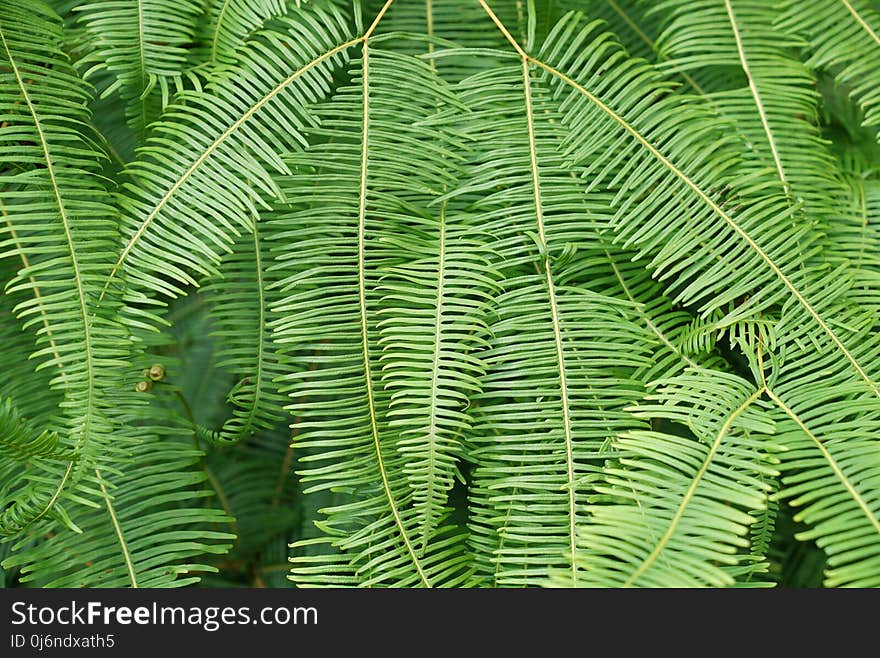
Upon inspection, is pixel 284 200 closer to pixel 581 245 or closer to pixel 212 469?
pixel 581 245

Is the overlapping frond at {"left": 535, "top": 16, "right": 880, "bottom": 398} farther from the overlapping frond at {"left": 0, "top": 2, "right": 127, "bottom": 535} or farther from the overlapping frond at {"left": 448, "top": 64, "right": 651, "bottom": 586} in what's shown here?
the overlapping frond at {"left": 0, "top": 2, "right": 127, "bottom": 535}

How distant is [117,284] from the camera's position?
89 cm

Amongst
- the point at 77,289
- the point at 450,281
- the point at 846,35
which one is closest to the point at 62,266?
the point at 77,289

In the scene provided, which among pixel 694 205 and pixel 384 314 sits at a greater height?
pixel 694 205

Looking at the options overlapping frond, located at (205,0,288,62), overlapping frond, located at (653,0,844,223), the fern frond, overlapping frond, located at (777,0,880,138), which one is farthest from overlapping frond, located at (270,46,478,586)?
overlapping frond, located at (777,0,880,138)

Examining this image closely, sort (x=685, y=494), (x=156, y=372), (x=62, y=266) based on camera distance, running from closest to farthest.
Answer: (x=685, y=494) < (x=62, y=266) < (x=156, y=372)

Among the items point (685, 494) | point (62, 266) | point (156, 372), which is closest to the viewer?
point (685, 494)

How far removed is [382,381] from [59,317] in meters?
0.38

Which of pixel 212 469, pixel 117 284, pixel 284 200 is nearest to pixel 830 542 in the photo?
pixel 284 200

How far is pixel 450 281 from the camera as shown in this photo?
0.94 meters

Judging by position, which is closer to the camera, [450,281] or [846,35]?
[450,281]

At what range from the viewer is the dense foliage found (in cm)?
85

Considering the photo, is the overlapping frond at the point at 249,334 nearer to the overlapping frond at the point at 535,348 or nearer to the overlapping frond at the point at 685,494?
the overlapping frond at the point at 535,348

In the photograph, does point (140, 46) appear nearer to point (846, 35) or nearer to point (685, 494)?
point (685, 494)
